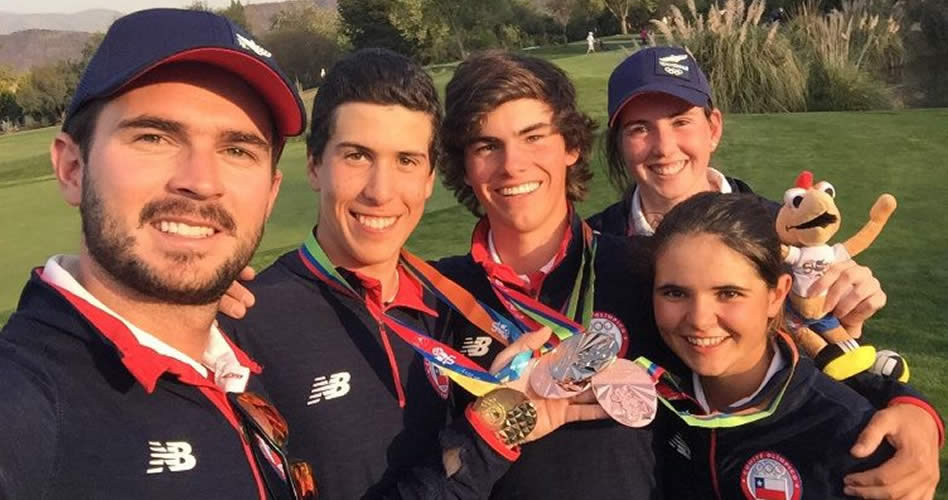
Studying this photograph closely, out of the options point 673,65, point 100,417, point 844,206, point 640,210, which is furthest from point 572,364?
point 844,206

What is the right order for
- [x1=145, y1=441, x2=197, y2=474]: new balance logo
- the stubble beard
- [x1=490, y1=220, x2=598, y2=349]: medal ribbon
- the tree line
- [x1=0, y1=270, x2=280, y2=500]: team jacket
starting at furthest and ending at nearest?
the tree line → [x1=490, y1=220, x2=598, y2=349]: medal ribbon → the stubble beard → [x1=145, y1=441, x2=197, y2=474]: new balance logo → [x1=0, y1=270, x2=280, y2=500]: team jacket

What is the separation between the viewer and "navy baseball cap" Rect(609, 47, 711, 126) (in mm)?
2930

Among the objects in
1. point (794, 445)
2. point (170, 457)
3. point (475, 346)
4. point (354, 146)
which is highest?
point (354, 146)

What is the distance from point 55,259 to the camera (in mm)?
1540

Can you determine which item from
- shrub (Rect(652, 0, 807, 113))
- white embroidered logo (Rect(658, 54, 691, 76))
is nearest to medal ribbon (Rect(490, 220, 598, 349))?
white embroidered logo (Rect(658, 54, 691, 76))

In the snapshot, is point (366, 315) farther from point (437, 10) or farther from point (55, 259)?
point (437, 10)

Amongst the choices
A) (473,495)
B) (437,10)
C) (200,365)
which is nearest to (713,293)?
(473,495)

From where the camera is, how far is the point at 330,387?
6.33 feet

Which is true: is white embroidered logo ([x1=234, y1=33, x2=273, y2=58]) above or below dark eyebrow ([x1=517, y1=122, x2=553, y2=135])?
above

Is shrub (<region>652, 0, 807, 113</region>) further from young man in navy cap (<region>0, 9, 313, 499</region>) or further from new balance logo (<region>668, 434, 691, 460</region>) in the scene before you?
young man in navy cap (<region>0, 9, 313, 499</region>)

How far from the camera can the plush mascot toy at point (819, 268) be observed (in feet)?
7.11

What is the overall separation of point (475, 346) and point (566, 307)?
28cm

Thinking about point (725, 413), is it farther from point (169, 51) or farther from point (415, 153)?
point (169, 51)

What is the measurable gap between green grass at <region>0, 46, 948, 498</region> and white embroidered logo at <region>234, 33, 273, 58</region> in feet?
10.1
